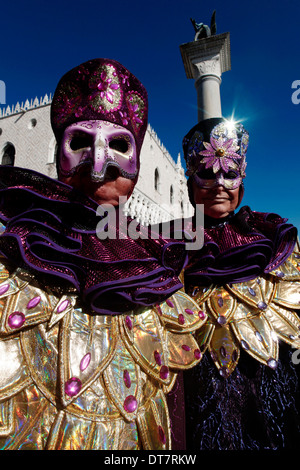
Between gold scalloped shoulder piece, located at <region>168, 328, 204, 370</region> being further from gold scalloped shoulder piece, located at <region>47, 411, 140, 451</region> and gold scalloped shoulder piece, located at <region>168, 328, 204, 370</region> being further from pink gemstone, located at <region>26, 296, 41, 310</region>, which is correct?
pink gemstone, located at <region>26, 296, 41, 310</region>

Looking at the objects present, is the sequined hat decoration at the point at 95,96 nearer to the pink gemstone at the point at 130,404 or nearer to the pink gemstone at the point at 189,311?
the pink gemstone at the point at 189,311

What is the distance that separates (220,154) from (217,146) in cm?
6

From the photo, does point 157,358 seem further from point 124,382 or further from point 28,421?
point 28,421

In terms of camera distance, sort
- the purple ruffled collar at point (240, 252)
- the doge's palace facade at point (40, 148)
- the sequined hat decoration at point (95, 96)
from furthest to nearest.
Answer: the doge's palace facade at point (40, 148), the purple ruffled collar at point (240, 252), the sequined hat decoration at point (95, 96)

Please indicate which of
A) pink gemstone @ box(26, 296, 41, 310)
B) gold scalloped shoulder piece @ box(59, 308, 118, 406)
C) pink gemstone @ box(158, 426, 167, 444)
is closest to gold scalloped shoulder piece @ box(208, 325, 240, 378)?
pink gemstone @ box(158, 426, 167, 444)

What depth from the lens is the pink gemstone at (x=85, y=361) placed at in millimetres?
876

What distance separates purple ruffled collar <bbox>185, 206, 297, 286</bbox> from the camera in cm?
143

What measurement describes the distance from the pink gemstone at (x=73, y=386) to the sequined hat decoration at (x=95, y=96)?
0.91 metres

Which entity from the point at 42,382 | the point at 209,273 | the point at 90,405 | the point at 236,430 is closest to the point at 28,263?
the point at 42,382

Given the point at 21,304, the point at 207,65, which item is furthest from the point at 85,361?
the point at 207,65

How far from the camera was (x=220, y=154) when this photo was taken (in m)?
1.72

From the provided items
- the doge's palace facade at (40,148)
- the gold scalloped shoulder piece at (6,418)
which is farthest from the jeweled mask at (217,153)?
the doge's palace facade at (40,148)

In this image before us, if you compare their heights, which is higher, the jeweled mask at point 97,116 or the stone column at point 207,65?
the stone column at point 207,65

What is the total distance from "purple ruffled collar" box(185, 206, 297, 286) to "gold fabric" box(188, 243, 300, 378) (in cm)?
7
